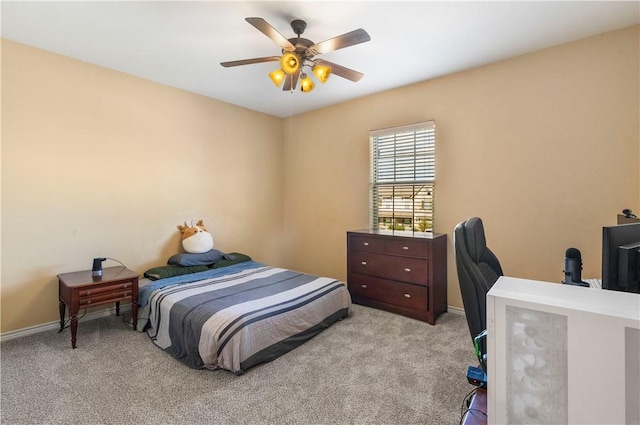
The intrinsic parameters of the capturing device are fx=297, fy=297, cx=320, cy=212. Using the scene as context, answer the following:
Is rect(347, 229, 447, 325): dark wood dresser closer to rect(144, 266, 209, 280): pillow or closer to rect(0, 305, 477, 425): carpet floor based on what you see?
rect(0, 305, 477, 425): carpet floor

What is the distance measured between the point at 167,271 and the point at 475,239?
3.04 metres

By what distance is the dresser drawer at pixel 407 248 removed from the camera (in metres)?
3.02

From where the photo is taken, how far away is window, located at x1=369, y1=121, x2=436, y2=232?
11.3ft

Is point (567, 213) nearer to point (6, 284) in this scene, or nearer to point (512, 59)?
point (512, 59)

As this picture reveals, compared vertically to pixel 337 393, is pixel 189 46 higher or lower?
higher

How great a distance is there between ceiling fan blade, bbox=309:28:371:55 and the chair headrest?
4.44 feet

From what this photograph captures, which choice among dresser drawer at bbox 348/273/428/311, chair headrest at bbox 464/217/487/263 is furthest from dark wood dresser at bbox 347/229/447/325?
chair headrest at bbox 464/217/487/263

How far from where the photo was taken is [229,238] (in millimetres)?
4254

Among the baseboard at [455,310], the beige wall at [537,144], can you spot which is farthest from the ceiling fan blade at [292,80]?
the baseboard at [455,310]

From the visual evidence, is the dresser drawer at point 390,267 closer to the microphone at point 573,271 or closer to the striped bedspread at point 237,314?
the striped bedspread at point 237,314

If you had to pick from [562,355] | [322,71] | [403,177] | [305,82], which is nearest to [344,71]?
[322,71]

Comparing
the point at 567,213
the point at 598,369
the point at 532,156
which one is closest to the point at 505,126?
the point at 532,156

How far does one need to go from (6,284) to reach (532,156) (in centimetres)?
488

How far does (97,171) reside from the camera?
307 centimetres
